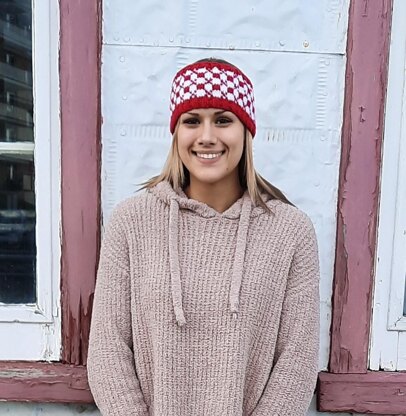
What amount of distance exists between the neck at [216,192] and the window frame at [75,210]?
430 mm

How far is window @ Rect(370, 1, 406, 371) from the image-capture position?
1.73 meters

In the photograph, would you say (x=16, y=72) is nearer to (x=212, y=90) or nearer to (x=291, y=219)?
(x=212, y=90)

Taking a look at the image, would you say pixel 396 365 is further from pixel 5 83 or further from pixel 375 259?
pixel 5 83

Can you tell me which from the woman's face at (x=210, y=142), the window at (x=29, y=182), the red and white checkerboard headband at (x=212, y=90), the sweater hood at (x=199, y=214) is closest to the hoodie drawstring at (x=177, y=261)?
the sweater hood at (x=199, y=214)

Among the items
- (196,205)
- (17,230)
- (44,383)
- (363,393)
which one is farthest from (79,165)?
(363,393)

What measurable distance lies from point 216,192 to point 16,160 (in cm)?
75

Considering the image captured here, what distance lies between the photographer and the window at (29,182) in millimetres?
1723

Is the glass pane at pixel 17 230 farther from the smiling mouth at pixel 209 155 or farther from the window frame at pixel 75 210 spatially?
the smiling mouth at pixel 209 155

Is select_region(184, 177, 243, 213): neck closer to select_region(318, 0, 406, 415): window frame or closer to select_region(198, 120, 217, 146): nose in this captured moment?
select_region(198, 120, 217, 146): nose

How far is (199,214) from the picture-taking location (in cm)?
138

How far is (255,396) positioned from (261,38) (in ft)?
3.37

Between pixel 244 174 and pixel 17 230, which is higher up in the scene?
pixel 244 174

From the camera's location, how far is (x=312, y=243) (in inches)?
54.9

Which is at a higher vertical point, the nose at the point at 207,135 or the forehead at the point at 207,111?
the forehead at the point at 207,111
